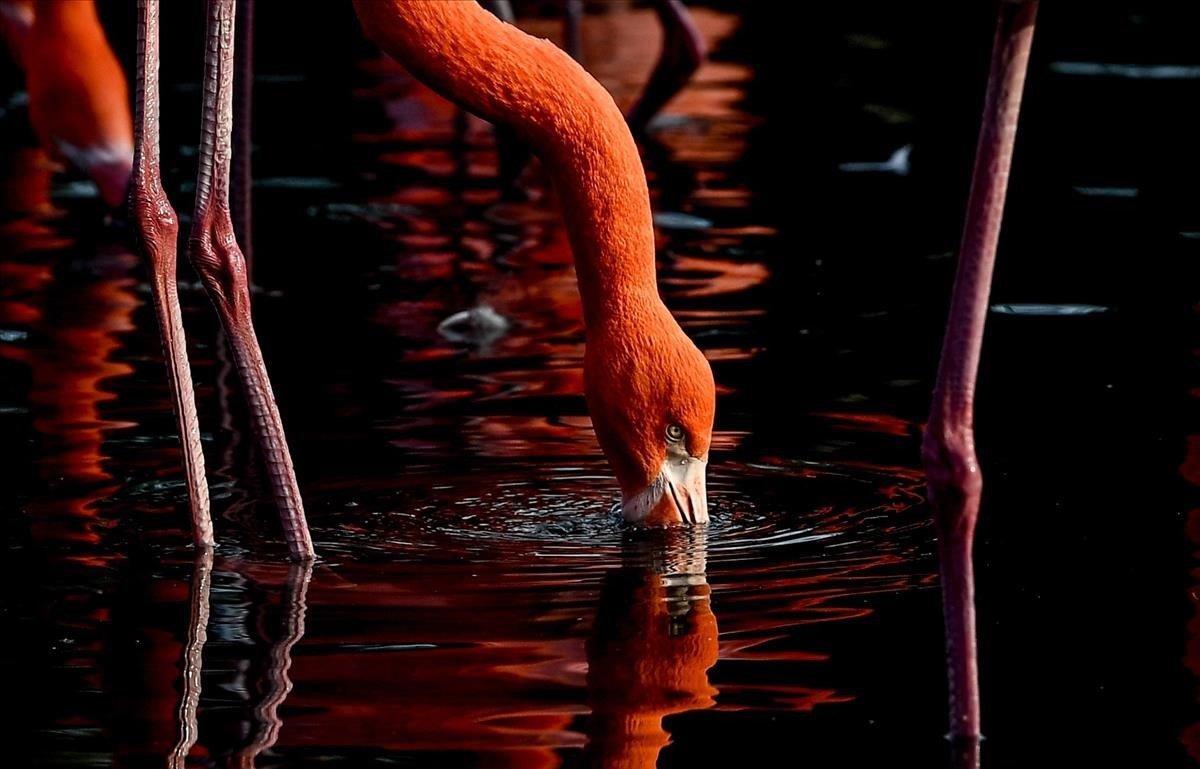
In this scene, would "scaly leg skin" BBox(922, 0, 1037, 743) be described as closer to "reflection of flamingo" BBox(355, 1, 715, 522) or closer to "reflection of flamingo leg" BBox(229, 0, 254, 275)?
"reflection of flamingo" BBox(355, 1, 715, 522)

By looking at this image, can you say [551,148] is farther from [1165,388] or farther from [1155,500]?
[1165,388]

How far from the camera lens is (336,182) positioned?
8.99 metres

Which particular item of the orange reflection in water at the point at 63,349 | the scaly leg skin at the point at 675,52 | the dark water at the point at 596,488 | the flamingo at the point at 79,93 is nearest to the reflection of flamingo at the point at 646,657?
the dark water at the point at 596,488

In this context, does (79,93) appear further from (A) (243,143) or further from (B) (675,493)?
(B) (675,493)

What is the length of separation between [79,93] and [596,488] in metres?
3.22

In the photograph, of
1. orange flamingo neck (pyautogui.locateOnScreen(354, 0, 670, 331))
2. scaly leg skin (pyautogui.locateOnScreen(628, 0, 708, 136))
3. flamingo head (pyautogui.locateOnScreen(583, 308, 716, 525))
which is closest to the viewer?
orange flamingo neck (pyautogui.locateOnScreen(354, 0, 670, 331))

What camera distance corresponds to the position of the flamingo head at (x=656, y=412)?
14.0ft

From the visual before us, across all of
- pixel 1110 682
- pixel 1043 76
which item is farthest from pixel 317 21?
pixel 1110 682

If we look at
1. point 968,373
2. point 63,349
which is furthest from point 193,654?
point 63,349

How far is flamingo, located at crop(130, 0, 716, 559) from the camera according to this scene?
160 inches

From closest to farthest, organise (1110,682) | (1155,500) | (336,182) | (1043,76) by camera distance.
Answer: (1110,682), (1155,500), (336,182), (1043,76)

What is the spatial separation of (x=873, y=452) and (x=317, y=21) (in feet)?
30.7

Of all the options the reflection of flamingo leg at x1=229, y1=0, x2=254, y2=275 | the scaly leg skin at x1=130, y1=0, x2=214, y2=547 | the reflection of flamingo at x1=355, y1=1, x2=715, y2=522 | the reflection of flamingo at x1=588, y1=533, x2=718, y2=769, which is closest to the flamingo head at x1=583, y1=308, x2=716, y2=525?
the reflection of flamingo at x1=355, y1=1, x2=715, y2=522

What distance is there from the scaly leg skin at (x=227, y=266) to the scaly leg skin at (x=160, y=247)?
0.07m
